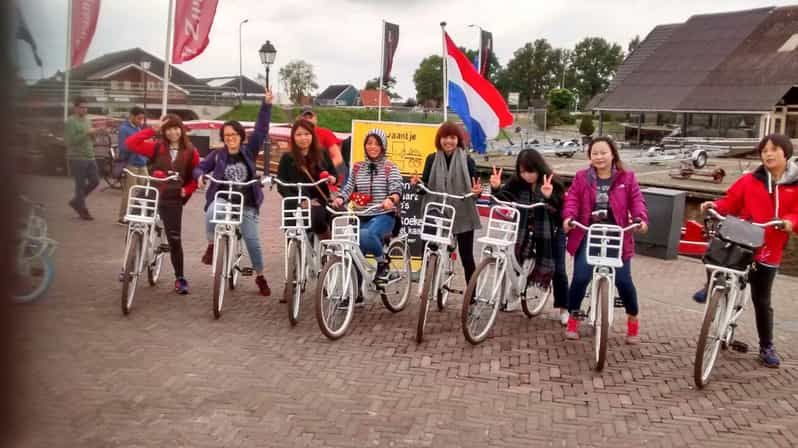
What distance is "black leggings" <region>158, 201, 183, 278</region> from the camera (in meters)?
6.40

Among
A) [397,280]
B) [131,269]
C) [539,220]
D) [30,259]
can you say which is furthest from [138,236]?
[30,259]

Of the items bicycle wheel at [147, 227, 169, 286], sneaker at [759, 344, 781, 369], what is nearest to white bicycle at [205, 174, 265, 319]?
bicycle wheel at [147, 227, 169, 286]

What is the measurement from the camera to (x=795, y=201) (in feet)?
15.9

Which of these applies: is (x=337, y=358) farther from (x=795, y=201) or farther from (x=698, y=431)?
(x=795, y=201)

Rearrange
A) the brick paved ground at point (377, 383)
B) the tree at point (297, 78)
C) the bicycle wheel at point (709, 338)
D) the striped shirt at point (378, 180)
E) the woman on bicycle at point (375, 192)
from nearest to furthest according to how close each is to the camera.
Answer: the brick paved ground at point (377, 383), the bicycle wheel at point (709, 338), the woman on bicycle at point (375, 192), the striped shirt at point (378, 180), the tree at point (297, 78)

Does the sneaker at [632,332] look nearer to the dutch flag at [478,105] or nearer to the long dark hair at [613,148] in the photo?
the long dark hair at [613,148]

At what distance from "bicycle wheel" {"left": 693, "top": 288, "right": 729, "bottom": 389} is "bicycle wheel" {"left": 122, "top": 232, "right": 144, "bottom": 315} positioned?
4269mm

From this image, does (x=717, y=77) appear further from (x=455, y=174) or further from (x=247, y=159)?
(x=247, y=159)

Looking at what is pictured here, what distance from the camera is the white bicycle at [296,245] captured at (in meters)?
5.70

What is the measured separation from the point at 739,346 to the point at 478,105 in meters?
4.25

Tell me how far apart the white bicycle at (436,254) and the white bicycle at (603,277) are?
1.00 meters

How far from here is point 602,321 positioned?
4.86m

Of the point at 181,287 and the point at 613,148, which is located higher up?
the point at 613,148

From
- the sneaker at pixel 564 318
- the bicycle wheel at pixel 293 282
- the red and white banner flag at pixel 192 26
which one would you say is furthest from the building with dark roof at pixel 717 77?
the bicycle wheel at pixel 293 282
